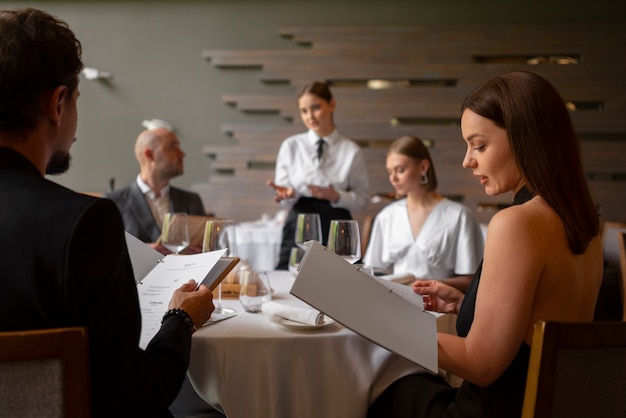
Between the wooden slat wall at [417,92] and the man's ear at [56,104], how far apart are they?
5.24 meters

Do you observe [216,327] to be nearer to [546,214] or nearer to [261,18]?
[546,214]

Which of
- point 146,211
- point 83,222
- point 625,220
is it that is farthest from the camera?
point 625,220

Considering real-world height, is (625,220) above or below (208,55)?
below

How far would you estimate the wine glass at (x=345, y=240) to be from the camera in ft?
6.31

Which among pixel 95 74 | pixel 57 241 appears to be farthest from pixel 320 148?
pixel 95 74

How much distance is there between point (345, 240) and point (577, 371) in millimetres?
955

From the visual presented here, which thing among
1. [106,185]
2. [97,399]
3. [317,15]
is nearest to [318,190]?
[97,399]

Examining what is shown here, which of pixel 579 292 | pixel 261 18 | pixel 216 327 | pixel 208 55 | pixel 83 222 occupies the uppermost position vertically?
pixel 261 18

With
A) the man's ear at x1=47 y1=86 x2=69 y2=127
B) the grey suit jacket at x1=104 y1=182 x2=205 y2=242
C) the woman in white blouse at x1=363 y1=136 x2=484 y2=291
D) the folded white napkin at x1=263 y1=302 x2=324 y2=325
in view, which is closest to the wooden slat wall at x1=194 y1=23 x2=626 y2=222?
the grey suit jacket at x1=104 y1=182 x2=205 y2=242

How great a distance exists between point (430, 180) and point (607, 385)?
185 centimetres

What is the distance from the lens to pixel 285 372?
151cm

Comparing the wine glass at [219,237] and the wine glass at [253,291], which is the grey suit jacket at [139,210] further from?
the wine glass at [253,291]

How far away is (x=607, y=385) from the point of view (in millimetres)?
1106

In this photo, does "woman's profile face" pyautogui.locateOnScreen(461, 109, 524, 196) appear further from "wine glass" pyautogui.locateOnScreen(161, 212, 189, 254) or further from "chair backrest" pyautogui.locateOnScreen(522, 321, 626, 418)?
"wine glass" pyautogui.locateOnScreen(161, 212, 189, 254)
